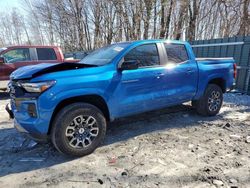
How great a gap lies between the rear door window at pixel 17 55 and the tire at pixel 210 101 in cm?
673

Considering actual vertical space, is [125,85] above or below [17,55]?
below

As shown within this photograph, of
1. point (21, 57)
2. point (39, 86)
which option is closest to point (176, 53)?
point (39, 86)

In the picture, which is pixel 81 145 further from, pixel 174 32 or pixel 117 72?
pixel 174 32

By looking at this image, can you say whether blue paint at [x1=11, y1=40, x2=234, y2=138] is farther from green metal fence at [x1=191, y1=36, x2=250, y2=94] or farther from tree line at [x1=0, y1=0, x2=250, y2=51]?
tree line at [x1=0, y1=0, x2=250, y2=51]

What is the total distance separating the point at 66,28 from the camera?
24891 mm

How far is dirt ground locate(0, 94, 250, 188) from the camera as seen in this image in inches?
118

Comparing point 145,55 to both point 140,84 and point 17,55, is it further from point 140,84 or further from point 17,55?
point 17,55

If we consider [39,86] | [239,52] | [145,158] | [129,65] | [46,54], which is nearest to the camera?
[39,86]

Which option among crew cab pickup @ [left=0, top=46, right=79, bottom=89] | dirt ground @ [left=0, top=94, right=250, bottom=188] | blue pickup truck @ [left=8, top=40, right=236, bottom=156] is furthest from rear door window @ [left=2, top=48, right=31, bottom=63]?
blue pickup truck @ [left=8, top=40, right=236, bottom=156]

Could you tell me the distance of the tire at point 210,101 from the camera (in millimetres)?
5395

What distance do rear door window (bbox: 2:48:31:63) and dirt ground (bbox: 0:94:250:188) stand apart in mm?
4247

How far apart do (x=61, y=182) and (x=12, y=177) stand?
74 centimetres

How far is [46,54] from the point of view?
358 inches

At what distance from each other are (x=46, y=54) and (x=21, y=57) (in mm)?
940
